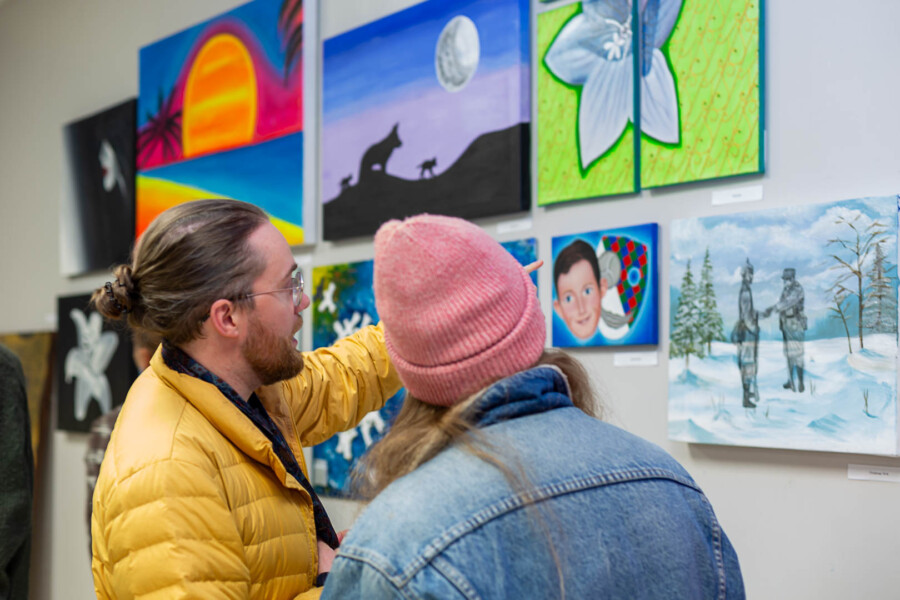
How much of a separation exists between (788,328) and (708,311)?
0.22 m

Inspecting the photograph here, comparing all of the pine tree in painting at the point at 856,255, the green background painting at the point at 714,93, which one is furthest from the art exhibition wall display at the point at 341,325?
the pine tree in painting at the point at 856,255

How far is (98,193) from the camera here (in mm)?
4625

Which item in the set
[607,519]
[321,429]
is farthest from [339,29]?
[607,519]

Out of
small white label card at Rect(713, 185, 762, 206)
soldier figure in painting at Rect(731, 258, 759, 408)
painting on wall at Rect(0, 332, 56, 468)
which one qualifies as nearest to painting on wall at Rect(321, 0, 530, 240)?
small white label card at Rect(713, 185, 762, 206)

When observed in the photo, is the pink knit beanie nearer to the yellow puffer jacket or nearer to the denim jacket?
the denim jacket

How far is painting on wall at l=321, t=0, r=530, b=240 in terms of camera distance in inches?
110

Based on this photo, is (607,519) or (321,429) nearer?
(607,519)

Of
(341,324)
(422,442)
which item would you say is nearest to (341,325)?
(341,324)

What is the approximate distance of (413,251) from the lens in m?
1.10

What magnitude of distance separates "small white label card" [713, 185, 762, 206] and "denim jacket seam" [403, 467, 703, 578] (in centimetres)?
138

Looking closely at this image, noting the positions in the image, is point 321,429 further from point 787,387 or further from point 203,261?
point 787,387

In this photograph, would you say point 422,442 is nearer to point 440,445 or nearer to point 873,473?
point 440,445

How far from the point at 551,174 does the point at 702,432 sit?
0.92m

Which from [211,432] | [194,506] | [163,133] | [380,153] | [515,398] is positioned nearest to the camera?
[515,398]
